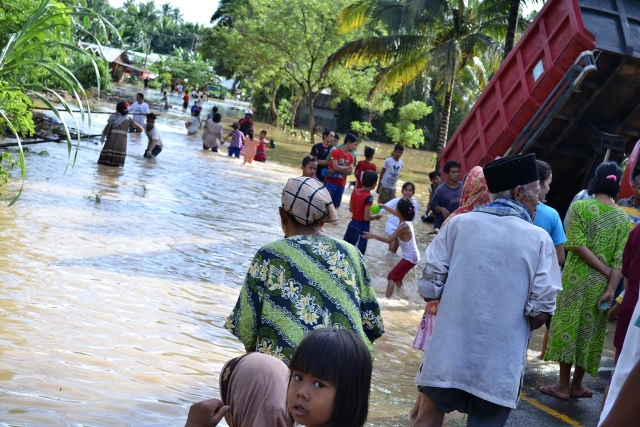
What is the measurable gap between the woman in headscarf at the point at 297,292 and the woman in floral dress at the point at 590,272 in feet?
10.5

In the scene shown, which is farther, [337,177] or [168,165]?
[168,165]

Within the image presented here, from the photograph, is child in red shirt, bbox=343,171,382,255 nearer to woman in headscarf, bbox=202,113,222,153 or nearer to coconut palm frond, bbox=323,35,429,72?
woman in headscarf, bbox=202,113,222,153

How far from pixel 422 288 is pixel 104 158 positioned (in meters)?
13.9

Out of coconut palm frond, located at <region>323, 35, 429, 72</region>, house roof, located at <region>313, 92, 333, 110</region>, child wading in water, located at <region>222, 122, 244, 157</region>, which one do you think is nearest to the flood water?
child wading in water, located at <region>222, 122, 244, 157</region>

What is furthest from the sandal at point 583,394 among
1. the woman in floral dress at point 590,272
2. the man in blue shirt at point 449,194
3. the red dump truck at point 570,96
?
the man in blue shirt at point 449,194

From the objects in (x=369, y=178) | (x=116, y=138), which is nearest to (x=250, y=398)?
(x=369, y=178)

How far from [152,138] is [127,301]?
1265 centimetres

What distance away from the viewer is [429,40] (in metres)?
26.3

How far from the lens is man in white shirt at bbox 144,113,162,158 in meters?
19.8

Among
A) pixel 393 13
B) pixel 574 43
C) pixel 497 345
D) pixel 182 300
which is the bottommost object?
pixel 182 300

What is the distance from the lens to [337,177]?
14.1 m

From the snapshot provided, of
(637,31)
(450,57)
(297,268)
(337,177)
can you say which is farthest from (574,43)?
(450,57)

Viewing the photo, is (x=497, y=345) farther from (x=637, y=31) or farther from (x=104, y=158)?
(x=104, y=158)

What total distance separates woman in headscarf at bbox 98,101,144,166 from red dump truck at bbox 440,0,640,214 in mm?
7832
